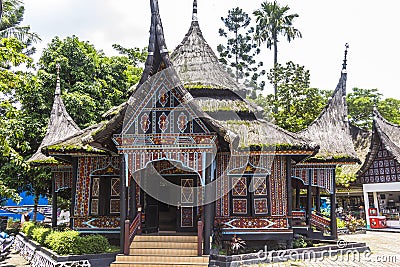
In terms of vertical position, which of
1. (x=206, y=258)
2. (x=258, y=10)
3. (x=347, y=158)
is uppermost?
(x=258, y=10)

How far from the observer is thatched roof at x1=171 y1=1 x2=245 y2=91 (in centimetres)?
1415

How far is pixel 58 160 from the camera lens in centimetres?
1376

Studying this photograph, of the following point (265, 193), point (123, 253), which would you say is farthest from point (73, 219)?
point (265, 193)

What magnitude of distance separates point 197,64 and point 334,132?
6121mm

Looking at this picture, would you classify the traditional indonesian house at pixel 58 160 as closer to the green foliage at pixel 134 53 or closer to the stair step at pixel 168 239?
the stair step at pixel 168 239

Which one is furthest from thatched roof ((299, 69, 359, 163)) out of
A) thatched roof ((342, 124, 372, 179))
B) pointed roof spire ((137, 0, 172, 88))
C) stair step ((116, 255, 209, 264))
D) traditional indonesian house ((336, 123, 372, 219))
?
thatched roof ((342, 124, 372, 179))

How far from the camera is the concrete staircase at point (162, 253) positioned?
9.56 meters

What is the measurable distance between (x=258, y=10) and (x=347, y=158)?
24.6 m

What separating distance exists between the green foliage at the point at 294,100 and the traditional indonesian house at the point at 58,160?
12286 mm

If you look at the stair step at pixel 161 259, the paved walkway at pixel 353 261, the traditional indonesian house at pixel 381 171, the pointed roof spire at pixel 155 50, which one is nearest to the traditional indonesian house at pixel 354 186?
the traditional indonesian house at pixel 381 171

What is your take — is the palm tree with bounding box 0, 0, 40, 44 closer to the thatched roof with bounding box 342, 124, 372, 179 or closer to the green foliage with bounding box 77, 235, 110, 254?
the green foliage with bounding box 77, 235, 110, 254

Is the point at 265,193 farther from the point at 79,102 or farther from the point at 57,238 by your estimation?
the point at 79,102

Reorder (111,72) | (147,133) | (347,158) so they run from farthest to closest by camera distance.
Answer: (111,72)
(347,158)
(147,133)

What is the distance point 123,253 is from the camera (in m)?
9.96
